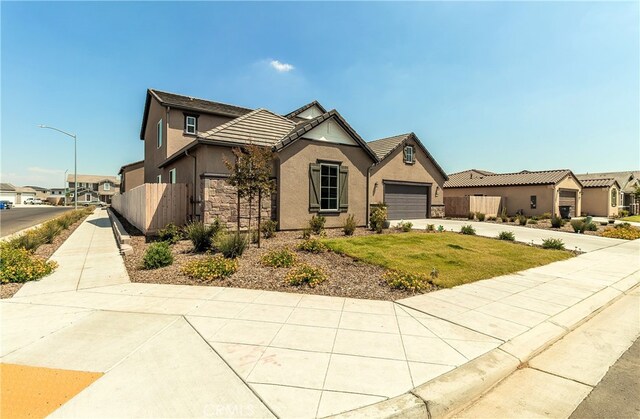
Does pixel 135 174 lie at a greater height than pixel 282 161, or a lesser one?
greater

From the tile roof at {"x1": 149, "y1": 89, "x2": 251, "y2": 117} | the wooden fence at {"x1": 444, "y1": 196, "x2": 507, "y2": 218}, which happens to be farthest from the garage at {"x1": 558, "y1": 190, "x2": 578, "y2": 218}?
the tile roof at {"x1": 149, "y1": 89, "x2": 251, "y2": 117}

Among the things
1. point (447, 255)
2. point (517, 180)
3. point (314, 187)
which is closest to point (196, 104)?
point (314, 187)

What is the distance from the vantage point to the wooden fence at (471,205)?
84.4 feet

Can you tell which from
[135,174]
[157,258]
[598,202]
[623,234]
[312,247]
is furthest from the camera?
[135,174]

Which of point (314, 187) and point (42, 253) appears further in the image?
point (314, 187)

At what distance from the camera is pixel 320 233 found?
12.2m

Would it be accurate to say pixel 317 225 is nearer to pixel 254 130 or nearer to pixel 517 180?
pixel 254 130

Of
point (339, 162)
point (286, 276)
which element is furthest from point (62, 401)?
point (339, 162)

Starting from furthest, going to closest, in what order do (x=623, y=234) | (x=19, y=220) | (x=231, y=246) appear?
(x=19, y=220) → (x=623, y=234) → (x=231, y=246)

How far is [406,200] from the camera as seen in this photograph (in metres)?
21.8

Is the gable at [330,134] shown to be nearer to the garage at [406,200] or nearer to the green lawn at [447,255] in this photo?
the green lawn at [447,255]

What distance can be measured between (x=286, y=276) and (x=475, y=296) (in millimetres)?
3954

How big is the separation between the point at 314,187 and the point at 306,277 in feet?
24.5

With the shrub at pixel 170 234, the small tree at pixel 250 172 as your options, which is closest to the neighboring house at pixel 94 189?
the shrub at pixel 170 234
